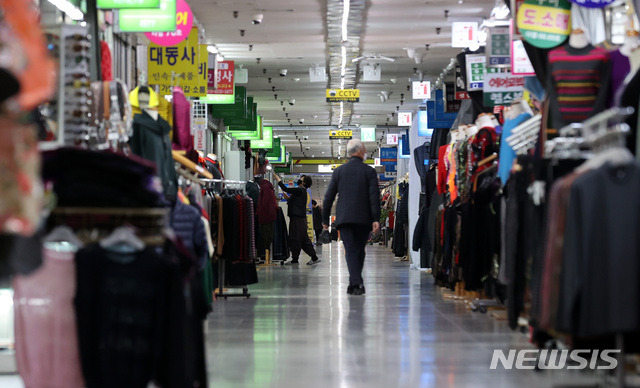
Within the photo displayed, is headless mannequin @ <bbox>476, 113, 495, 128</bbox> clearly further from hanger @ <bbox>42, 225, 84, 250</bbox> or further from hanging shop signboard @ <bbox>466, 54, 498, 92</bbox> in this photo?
hanger @ <bbox>42, 225, 84, 250</bbox>

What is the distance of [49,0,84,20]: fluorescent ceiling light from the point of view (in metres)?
7.36

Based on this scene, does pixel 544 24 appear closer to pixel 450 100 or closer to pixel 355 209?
pixel 355 209

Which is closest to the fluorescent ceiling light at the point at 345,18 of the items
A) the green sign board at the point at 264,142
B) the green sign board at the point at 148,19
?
the green sign board at the point at 148,19

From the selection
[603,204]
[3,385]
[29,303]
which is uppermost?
[603,204]

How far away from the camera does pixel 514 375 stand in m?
4.60

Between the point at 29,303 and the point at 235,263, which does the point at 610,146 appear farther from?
the point at 235,263

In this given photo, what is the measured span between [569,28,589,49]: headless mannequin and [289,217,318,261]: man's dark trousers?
11.9 metres

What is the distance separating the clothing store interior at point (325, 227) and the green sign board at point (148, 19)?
0.07 ft

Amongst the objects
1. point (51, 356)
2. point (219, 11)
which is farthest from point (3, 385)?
point (219, 11)

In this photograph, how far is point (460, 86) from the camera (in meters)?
11.1

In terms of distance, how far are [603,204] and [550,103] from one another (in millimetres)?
1487

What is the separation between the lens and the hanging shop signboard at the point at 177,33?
351 inches

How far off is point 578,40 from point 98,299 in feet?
10.9

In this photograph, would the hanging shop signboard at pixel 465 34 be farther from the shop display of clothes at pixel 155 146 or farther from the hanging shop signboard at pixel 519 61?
the shop display of clothes at pixel 155 146
